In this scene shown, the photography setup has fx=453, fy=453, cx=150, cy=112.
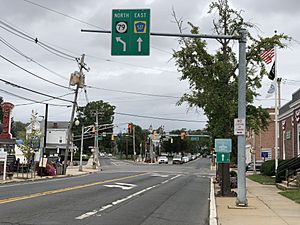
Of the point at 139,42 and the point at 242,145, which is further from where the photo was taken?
the point at 242,145

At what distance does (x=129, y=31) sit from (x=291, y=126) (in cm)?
2620

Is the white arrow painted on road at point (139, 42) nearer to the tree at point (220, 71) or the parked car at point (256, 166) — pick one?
the tree at point (220, 71)

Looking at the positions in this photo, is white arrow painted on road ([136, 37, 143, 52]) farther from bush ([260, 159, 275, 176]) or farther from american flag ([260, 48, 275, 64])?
bush ([260, 159, 275, 176])

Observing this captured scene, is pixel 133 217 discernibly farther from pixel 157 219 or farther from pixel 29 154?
pixel 29 154

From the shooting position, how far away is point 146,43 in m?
14.5

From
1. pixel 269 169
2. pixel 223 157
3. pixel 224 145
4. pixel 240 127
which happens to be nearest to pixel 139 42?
pixel 240 127

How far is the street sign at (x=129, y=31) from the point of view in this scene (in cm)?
1452

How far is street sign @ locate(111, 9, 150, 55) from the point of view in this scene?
14516 mm

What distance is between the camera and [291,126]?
37.4 meters

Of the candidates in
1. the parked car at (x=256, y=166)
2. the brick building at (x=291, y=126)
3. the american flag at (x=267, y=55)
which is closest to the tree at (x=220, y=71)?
the american flag at (x=267, y=55)

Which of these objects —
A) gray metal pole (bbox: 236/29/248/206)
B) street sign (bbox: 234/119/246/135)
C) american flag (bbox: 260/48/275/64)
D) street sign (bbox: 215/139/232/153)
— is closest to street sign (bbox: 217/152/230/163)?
street sign (bbox: 215/139/232/153)

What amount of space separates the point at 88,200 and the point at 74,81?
24.4 m

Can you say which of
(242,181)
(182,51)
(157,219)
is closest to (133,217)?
(157,219)

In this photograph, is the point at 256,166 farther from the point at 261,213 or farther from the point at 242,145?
the point at 261,213
